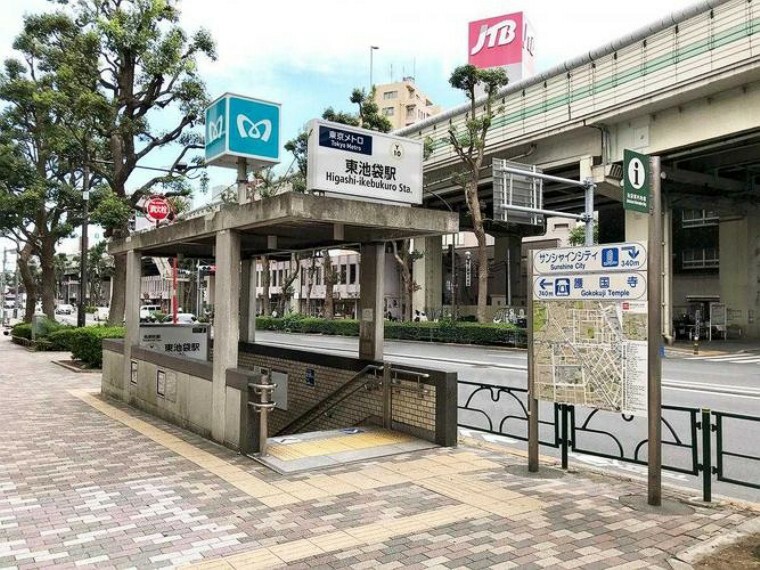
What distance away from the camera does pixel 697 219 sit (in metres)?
42.7

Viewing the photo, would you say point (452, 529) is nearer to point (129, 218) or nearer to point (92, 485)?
point (92, 485)

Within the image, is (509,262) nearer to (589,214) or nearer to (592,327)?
(589,214)

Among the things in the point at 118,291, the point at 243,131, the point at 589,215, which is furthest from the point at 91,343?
Result: the point at 589,215

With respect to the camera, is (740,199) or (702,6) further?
(740,199)

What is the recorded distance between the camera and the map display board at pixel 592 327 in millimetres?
5371

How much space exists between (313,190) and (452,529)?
150 inches

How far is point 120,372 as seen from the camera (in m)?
11.2

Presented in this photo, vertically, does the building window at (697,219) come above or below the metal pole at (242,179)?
above

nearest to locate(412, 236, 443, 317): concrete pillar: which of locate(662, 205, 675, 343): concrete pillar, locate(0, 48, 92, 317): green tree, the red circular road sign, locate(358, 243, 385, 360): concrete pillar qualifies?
locate(662, 205, 675, 343): concrete pillar

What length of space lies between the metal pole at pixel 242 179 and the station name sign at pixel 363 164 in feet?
3.98

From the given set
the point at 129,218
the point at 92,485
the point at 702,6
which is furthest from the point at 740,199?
the point at 92,485

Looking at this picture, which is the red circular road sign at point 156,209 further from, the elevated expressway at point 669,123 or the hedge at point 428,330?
the hedge at point 428,330

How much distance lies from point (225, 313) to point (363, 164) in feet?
7.97

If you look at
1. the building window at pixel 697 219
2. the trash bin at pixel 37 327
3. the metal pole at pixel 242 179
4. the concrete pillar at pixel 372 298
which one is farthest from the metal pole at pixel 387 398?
the building window at pixel 697 219
